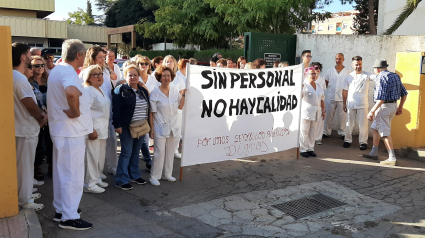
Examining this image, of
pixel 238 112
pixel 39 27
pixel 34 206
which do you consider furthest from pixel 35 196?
pixel 39 27

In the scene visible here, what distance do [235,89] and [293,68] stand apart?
1433 mm

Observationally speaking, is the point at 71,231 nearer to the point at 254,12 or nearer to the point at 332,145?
the point at 332,145

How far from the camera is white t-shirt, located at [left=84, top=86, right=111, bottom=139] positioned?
5.40 metres

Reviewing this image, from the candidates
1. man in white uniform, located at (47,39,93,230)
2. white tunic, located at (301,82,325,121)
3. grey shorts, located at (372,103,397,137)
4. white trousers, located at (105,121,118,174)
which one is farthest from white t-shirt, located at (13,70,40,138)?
grey shorts, located at (372,103,397,137)

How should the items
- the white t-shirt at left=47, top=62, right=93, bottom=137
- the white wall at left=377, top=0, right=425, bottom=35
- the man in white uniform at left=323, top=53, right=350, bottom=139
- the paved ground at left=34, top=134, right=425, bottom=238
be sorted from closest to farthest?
the white t-shirt at left=47, top=62, right=93, bottom=137 → the paved ground at left=34, top=134, right=425, bottom=238 → the man in white uniform at left=323, top=53, right=350, bottom=139 → the white wall at left=377, top=0, right=425, bottom=35

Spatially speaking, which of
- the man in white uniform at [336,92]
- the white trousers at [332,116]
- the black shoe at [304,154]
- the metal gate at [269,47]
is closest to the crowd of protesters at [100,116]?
the black shoe at [304,154]

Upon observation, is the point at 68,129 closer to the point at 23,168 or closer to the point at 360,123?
the point at 23,168

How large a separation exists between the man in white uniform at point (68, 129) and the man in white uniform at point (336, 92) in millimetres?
6748

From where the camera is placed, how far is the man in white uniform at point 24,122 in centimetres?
460

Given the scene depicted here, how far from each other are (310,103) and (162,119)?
332 cm

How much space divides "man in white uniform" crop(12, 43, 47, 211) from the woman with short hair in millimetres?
1622

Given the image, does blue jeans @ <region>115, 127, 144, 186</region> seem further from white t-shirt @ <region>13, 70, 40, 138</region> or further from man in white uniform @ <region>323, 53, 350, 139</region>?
man in white uniform @ <region>323, 53, 350, 139</region>

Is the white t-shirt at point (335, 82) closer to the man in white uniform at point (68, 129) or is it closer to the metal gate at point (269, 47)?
the metal gate at point (269, 47)

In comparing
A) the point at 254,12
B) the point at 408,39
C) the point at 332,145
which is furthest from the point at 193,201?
the point at 254,12
